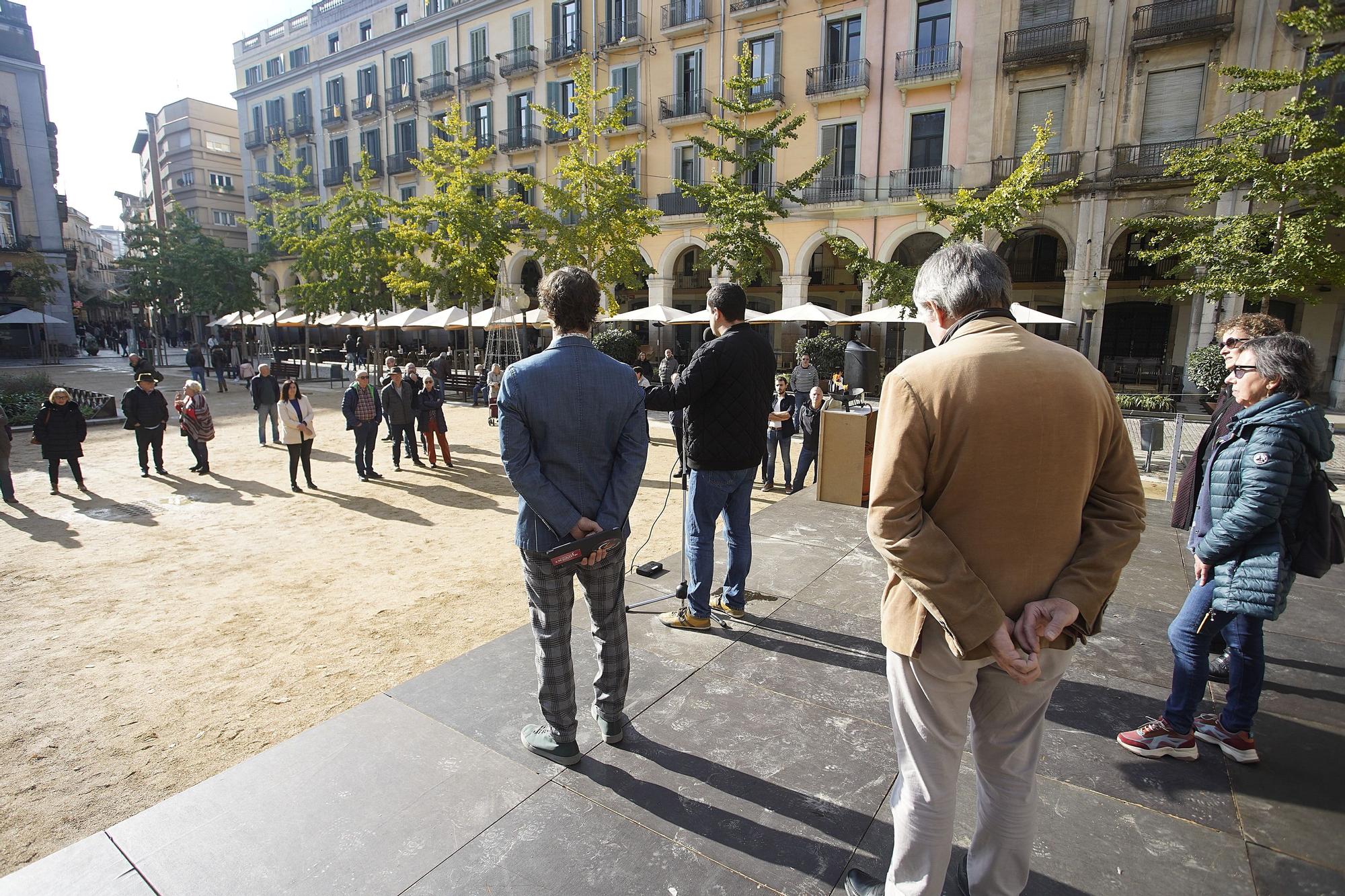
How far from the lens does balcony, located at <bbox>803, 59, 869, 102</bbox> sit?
20812mm

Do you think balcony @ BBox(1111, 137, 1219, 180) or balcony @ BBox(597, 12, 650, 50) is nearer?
balcony @ BBox(1111, 137, 1219, 180)

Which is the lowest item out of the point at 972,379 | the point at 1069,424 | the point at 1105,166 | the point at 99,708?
the point at 99,708

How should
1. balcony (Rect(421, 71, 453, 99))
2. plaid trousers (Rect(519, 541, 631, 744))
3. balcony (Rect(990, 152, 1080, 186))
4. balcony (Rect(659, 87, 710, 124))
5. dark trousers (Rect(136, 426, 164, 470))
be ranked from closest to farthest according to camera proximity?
plaid trousers (Rect(519, 541, 631, 744)) → dark trousers (Rect(136, 426, 164, 470)) → balcony (Rect(990, 152, 1080, 186)) → balcony (Rect(659, 87, 710, 124)) → balcony (Rect(421, 71, 453, 99))

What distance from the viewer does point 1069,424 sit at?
1616 mm

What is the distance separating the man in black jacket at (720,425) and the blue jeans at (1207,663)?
194 centimetres

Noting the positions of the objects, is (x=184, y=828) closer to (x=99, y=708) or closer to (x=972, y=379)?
(x=99, y=708)

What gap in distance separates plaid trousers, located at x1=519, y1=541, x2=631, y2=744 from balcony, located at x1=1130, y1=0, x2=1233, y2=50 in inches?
858

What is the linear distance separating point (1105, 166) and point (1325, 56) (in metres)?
4.67

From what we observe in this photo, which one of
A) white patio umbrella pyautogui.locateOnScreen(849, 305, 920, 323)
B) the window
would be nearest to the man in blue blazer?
white patio umbrella pyautogui.locateOnScreen(849, 305, 920, 323)

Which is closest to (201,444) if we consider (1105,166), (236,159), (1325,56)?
(1105,166)

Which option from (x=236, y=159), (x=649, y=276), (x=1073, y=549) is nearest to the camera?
(x=1073, y=549)

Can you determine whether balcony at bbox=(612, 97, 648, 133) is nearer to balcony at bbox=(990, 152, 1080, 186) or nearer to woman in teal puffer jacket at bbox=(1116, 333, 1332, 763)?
balcony at bbox=(990, 152, 1080, 186)

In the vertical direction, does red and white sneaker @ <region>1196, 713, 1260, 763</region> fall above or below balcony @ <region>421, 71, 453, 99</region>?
below

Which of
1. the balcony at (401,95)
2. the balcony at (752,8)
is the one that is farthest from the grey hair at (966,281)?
the balcony at (401,95)
